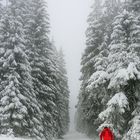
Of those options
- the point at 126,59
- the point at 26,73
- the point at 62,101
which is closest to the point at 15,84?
the point at 26,73

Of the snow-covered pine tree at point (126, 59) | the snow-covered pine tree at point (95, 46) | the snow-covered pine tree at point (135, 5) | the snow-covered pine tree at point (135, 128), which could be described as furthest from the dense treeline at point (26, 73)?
the snow-covered pine tree at point (135, 5)

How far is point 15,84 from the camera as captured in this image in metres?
26.7

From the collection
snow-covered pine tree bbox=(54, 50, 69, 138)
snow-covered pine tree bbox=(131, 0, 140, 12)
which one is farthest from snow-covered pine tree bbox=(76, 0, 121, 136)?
snow-covered pine tree bbox=(131, 0, 140, 12)

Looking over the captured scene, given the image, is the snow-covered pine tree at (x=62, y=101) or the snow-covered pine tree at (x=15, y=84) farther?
the snow-covered pine tree at (x=62, y=101)

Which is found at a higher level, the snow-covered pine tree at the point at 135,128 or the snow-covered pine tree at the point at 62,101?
the snow-covered pine tree at the point at 62,101

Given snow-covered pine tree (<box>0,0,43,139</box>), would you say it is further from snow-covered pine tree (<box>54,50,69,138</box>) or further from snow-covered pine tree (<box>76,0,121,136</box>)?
snow-covered pine tree (<box>54,50,69,138</box>)

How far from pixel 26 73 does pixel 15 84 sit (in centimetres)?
171

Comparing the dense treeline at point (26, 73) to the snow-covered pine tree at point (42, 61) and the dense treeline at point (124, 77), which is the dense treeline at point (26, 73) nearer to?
the snow-covered pine tree at point (42, 61)

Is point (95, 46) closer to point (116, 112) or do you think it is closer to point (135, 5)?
point (135, 5)

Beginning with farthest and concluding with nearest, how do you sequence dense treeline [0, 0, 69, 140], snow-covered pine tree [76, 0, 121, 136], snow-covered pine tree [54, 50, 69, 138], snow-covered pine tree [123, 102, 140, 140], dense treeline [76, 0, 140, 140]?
1. snow-covered pine tree [54, 50, 69, 138]
2. snow-covered pine tree [76, 0, 121, 136]
3. dense treeline [0, 0, 69, 140]
4. dense treeline [76, 0, 140, 140]
5. snow-covered pine tree [123, 102, 140, 140]

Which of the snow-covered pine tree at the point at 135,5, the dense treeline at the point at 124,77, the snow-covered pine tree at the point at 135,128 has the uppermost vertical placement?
the snow-covered pine tree at the point at 135,5

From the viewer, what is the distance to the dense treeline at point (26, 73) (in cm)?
2634

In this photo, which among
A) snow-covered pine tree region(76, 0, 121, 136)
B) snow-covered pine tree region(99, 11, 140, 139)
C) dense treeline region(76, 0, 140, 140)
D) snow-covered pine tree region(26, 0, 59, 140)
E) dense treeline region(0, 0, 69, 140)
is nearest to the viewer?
dense treeline region(76, 0, 140, 140)

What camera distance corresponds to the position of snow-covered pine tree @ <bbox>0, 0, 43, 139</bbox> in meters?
26.1
